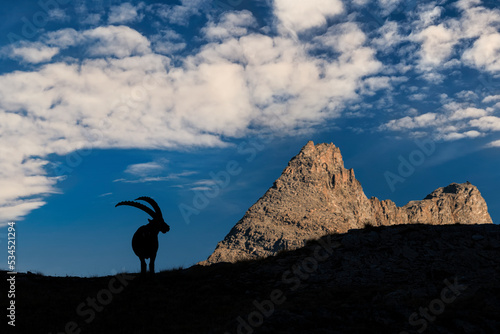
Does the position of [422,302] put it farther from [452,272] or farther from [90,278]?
[90,278]

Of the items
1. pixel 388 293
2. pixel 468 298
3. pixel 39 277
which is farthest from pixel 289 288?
pixel 39 277

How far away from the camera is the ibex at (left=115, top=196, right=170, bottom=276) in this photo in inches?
788

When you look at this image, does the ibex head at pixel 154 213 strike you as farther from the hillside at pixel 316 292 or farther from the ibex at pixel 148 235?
the hillside at pixel 316 292

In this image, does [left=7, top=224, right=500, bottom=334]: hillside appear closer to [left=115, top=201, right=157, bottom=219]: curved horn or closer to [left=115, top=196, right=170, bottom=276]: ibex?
[left=115, top=196, right=170, bottom=276]: ibex

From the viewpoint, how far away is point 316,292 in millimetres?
17047

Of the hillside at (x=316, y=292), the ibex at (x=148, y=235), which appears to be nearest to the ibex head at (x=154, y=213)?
the ibex at (x=148, y=235)

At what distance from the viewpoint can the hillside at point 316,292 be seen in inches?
551

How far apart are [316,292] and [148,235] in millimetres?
8221

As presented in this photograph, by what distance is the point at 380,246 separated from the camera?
70.1 feet

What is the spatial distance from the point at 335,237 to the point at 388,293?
764 centimetres

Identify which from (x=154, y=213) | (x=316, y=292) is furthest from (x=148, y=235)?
(x=316, y=292)

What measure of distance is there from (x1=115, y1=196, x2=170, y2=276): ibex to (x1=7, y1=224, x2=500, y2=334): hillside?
1194mm

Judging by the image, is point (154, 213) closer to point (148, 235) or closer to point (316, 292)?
point (148, 235)

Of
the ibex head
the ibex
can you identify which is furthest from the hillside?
the ibex head
